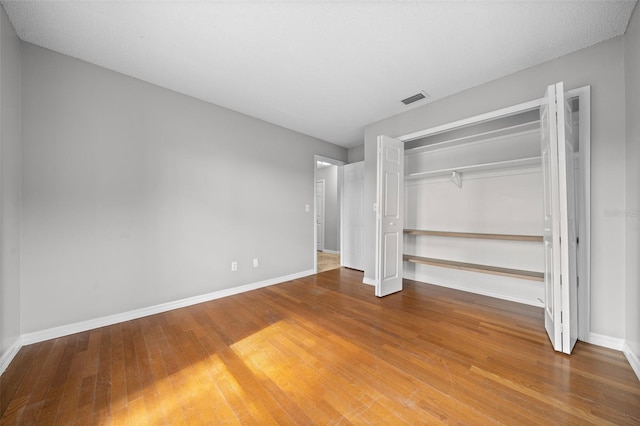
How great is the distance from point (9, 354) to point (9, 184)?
1303 mm

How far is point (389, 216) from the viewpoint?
3283mm

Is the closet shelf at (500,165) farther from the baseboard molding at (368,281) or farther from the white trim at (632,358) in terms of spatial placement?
the baseboard molding at (368,281)

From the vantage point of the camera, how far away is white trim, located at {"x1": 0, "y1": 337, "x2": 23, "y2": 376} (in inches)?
66.1

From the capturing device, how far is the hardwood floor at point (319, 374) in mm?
1325

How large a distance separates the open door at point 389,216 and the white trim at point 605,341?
183 cm

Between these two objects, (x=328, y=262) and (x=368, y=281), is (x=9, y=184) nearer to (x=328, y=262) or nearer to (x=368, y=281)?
(x=368, y=281)

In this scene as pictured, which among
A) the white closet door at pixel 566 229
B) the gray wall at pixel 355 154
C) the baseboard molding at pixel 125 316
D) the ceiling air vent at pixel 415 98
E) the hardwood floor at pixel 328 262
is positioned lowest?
the hardwood floor at pixel 328 262

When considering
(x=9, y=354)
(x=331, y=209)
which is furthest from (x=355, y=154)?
(x=9, y=354)

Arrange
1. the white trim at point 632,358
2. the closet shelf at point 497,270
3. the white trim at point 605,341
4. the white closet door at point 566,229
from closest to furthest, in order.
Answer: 1. the white trim at point 632,358
2. the white closet door at point 566,229
3. the white trim at point 605,341
4. the closet shelf at point 497,270

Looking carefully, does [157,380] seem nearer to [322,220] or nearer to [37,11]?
[37,11]

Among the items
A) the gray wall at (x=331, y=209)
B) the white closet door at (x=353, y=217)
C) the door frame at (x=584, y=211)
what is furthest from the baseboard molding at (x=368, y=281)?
the gray wall at (x=331, y=209)

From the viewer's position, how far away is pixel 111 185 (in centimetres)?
241

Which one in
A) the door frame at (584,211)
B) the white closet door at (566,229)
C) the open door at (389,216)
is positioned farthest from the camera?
the open door at (389,216)

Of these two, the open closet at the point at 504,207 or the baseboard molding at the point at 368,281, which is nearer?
the open closet at the point at 504,207
